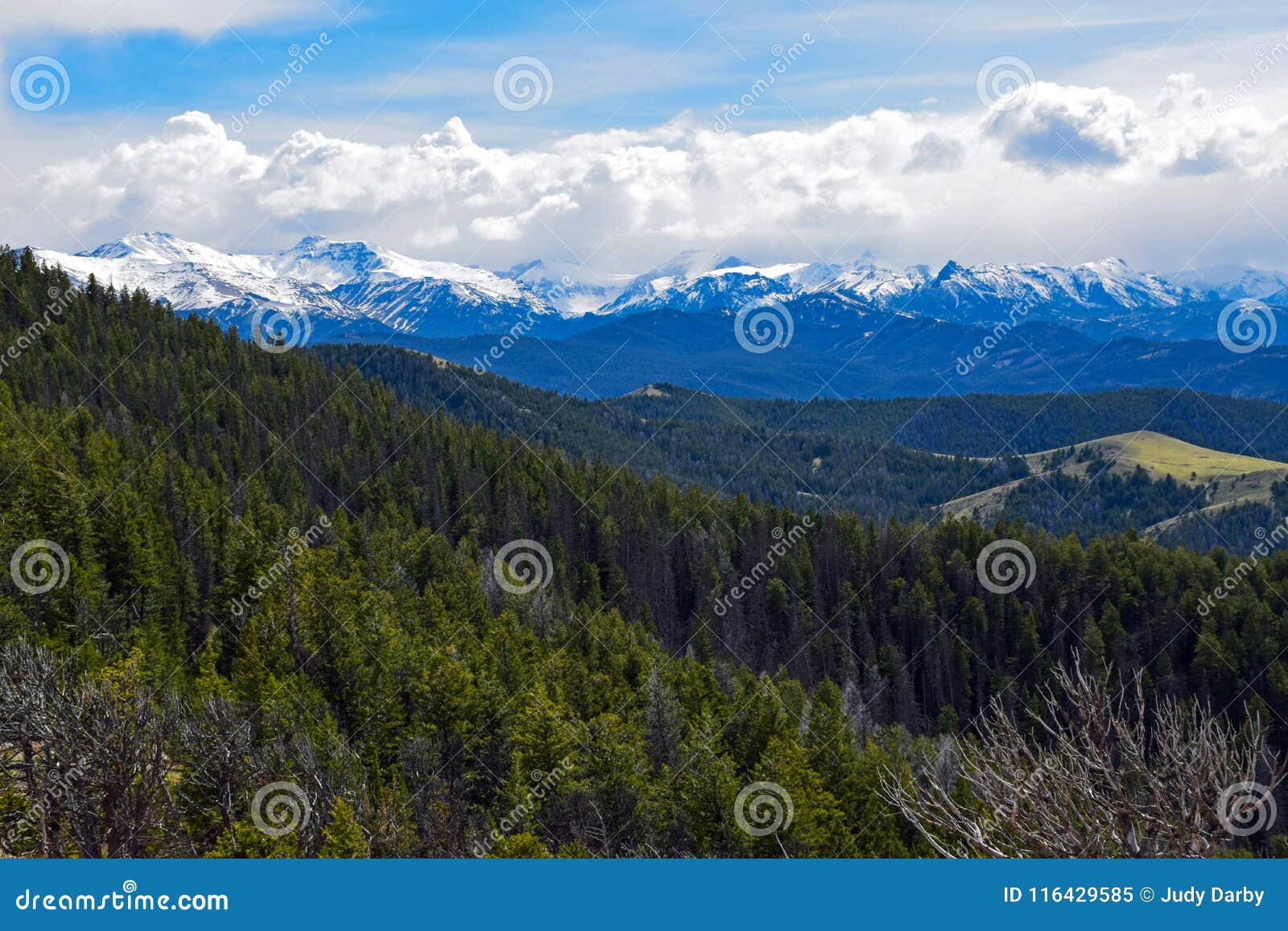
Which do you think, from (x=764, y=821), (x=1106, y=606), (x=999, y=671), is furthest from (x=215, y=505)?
(x=1106, y=606)

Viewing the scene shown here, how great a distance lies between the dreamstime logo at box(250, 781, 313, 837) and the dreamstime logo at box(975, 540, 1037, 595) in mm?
129716

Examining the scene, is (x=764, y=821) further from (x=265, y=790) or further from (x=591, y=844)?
(x=265, y=790)

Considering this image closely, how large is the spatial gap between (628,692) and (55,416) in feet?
274

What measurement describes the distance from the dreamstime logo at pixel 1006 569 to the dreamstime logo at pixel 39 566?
406 ft

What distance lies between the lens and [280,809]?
33688 millimetres

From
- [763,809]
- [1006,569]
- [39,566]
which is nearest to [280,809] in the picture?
[763,809]

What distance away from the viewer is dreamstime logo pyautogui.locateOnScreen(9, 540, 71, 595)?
58.9 meters

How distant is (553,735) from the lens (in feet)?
146
